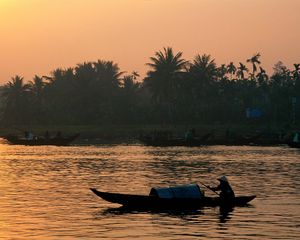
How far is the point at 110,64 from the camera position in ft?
413

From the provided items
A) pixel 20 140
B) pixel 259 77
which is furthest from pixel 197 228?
pixel 259 77

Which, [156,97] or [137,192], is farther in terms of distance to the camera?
[156,97]

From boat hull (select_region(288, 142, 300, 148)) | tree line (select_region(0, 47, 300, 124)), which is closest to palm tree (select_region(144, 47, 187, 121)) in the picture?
tree line (select_region(0, 47, 300, 124))

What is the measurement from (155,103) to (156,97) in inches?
161

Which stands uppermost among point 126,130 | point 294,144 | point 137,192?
point 126,130

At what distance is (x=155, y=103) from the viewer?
117 m

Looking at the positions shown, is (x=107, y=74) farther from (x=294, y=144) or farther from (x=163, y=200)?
(x=163, y=200)

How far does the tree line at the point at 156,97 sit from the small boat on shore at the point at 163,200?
7590cm

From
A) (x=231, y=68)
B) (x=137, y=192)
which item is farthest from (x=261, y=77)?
(x=137, y=192)

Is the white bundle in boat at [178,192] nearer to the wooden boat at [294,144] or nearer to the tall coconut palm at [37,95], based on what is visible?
the wooden boat at [294,144]

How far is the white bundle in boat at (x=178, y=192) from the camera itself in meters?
33.2

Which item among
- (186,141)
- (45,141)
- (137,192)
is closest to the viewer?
(137,192)

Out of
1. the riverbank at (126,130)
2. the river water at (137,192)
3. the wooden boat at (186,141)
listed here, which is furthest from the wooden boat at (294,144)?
the riverbank at (126,130)

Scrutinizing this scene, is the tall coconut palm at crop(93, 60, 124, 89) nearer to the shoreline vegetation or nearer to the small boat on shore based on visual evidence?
the shoreline vegetation
